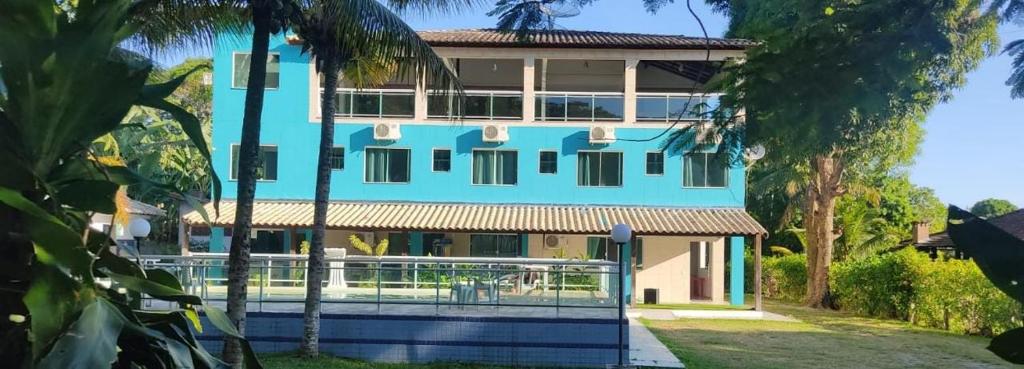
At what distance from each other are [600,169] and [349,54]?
13.9m

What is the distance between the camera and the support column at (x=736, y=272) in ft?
81.7

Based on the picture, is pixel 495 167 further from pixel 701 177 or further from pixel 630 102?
pixel 701 177

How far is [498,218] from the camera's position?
77.6ft

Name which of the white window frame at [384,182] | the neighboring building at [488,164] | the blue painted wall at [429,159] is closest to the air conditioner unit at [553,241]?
the neighboring building at [488,164]

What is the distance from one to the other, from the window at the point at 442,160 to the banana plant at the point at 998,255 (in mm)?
22632

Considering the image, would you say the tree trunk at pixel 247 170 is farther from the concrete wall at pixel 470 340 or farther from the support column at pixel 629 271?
the support column at pixel 629 271

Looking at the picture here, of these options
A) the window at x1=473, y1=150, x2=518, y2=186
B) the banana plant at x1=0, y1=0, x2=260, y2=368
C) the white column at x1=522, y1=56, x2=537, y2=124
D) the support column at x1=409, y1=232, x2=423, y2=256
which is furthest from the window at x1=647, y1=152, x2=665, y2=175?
the banana plant at x1=0, y1=0, x2=260, y2=368

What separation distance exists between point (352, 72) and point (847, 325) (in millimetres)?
14692

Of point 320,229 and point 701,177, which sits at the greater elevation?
point 701,177

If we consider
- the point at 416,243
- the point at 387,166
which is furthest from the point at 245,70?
the point at 416,243

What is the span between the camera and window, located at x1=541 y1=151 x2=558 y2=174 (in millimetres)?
24797

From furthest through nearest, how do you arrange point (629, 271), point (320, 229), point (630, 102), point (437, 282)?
1. point (630, 102)
2. point (629, 271)
3. point (437, 282)
4. point (320, 229)

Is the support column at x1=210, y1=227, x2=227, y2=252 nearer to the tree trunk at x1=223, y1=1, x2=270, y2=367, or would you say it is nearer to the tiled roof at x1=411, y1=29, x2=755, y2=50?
the tiled roof at x1=411, y1=29, x2=755, y2=50

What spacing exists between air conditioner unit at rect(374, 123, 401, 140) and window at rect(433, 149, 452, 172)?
1.35 metres
